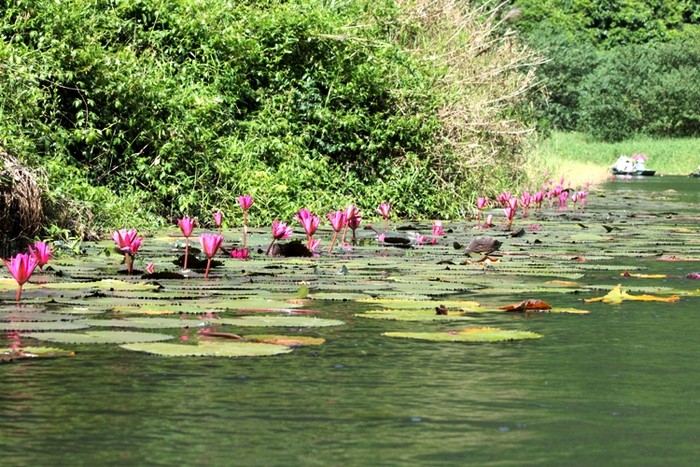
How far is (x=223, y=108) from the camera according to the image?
12.7 meters

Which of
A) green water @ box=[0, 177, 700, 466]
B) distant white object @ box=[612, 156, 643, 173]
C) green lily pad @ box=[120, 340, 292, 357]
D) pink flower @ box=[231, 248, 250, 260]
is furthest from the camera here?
distant white object @ box=[612, 156, 643, 173]

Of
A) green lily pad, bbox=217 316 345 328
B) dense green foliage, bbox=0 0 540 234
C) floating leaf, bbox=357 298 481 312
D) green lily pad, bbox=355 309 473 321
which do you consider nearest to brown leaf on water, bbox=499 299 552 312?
floating leaf, bbox=357 298 481 312

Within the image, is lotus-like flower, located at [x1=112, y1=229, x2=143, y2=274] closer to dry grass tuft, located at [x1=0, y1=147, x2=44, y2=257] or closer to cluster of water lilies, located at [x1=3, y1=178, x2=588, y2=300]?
cluster of water lilies, located at [x1=3, y1=178, x2=588, y2=300]

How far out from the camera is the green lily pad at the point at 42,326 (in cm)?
434

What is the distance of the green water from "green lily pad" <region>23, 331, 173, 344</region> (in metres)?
0.07

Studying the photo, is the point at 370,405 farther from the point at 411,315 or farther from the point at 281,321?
the point at 411,315

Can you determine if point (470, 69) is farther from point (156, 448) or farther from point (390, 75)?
point (156, 448)

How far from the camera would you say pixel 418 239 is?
9336 millimetres

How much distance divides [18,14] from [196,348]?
305 inches

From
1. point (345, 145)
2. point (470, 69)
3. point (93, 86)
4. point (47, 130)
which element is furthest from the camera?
point (470, 69)

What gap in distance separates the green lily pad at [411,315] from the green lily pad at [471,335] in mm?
382

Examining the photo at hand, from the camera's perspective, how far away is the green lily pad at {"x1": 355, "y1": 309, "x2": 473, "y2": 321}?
4.87m

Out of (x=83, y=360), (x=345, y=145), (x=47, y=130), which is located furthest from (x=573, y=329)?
(x=345, y=145)

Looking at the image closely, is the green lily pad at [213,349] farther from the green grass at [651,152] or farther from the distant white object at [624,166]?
the green grass at [651,152]
